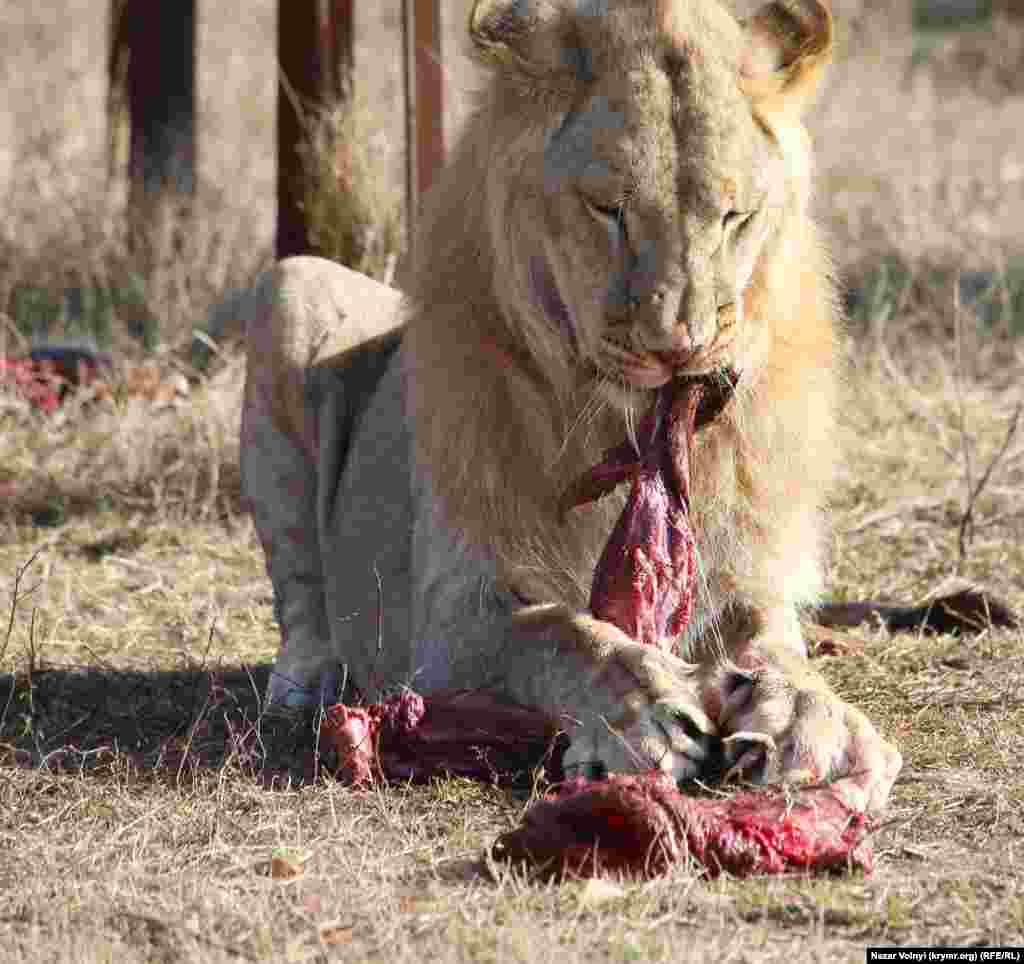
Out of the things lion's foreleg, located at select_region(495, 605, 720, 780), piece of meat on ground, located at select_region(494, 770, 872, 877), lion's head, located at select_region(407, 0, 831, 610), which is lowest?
piece of meat on ground, located at select_region(494, 770, 872, 877)

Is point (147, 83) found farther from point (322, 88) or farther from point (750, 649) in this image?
point (750, 649)

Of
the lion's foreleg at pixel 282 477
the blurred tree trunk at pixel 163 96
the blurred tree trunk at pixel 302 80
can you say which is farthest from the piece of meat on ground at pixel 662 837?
the blurred tree trunk at pixel 163 96

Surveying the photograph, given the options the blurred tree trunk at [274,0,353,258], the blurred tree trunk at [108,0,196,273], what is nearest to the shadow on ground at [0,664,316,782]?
the blurred tree trunk at [274,0,353,258]

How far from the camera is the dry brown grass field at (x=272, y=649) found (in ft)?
10.5

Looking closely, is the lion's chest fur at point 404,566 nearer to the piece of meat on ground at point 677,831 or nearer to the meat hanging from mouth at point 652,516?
the meat hanging from mouth at point 652,516

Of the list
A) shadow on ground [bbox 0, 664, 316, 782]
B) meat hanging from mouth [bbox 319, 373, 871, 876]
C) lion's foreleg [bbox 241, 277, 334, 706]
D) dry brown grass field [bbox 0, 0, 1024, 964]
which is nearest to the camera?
dry brown grass field [bbox 0, 0, 1024, 964]

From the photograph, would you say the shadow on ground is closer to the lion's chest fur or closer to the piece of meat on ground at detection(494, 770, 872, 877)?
the lion's chest fur

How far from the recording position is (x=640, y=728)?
3738 mm

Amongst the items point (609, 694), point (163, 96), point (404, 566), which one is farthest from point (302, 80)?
point (609, 694)

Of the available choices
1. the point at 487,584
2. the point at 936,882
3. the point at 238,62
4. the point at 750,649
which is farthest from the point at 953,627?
the point at 238,62

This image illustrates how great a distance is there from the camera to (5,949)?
3.12m

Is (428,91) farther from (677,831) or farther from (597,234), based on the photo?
→ (677,831)

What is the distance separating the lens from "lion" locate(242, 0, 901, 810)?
374 centimetres

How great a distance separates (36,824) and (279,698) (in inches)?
42.5
